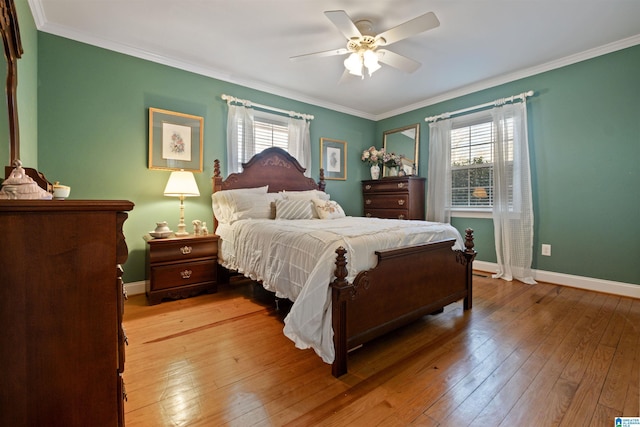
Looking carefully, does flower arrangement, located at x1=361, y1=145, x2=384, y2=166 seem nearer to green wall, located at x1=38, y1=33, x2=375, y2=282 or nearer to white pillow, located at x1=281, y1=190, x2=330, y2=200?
white pillow, located at x1=281, y1=190, x2=330, y2=200

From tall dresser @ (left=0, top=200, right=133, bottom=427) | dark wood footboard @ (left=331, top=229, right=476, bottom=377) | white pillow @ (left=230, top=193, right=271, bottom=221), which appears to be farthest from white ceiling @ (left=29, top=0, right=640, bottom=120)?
tall dresser @ (left=0, top=200, right=133, bottom=427)

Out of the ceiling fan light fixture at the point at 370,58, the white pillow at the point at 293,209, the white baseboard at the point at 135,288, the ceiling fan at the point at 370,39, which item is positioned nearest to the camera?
the ceiling fan at the point at 370,39

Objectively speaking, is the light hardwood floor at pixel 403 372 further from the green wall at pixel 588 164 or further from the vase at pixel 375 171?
the vase at pixel 375 171

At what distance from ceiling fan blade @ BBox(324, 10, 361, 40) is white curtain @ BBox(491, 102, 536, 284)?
2436mm

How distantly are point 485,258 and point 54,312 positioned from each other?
14.3ft

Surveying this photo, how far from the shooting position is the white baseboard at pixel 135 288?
9.75 ft

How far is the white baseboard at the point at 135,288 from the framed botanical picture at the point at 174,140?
1272 mm

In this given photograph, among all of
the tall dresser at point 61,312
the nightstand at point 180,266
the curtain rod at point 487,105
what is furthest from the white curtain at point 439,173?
the tall dresser at point 61,312

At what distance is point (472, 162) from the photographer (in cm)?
402

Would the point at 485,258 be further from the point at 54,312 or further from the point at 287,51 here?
the point at 54,312

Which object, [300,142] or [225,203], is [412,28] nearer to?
[300,142]

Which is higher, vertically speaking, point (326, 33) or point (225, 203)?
point (326, 33)

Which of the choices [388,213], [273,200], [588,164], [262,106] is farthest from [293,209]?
[588,164]

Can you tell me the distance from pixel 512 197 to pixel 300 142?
2.93 m
